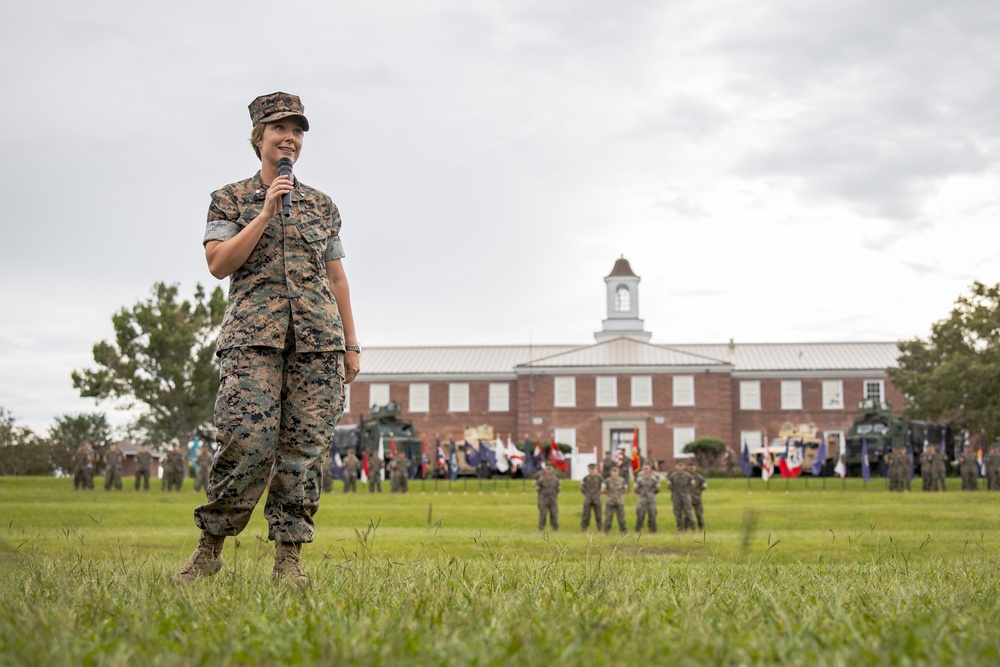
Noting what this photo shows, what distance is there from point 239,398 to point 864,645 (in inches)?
116

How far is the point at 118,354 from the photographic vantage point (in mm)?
61656

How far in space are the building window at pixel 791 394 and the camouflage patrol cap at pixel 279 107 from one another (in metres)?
70.3

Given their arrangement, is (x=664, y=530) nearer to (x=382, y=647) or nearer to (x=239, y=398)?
(x=239, y=398)

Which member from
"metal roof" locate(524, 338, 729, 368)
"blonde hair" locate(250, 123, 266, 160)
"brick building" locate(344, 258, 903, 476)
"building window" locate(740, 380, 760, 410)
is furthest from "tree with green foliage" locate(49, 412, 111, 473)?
"blonde hair" locate(250, 123, 266, 160)

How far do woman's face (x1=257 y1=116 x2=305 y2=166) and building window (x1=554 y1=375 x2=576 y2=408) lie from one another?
216 ft

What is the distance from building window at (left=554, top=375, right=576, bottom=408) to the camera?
71.1m

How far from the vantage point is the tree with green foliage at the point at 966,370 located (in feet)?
146

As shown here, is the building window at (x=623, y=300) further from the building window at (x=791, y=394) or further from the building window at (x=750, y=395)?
the building window at (x=791, y=394)

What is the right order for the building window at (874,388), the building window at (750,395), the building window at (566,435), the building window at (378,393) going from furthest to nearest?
the building window at (378,393)
the building window at (750,395)
the building window at (874,388)
the building window at (566,435)

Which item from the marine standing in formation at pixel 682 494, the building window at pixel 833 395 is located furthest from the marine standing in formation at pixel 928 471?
the building window at pixel 833 395

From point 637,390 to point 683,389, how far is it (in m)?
2.84

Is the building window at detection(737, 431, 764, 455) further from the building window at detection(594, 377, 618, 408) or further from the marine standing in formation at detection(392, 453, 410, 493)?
the marine standing in formation at detection(392, 453, 410, 493)

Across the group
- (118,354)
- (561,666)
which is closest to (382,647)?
(561,666)

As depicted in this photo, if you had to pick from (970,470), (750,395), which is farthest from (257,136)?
(750,395)
